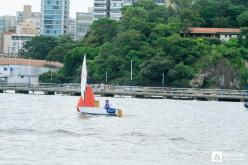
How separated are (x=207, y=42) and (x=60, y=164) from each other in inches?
4215

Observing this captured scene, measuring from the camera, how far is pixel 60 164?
37.7m

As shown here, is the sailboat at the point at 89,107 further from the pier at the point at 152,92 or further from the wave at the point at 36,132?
the pier at the point at 152,92

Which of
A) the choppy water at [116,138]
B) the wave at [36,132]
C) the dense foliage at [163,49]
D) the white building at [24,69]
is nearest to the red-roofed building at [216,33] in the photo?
the dense foliage at [163,49]

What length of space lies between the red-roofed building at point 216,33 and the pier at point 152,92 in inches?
1058

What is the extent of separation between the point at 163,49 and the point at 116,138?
86333 millimetres

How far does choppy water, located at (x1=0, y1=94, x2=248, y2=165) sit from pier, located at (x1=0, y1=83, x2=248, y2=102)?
43123mm

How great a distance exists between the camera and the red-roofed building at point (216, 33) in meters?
147

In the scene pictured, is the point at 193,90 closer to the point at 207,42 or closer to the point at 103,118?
the point at 207,42

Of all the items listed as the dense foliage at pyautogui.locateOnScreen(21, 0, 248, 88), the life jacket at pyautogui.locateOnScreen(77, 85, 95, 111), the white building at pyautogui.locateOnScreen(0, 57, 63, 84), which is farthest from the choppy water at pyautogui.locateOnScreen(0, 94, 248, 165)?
the white building at pyautogui.locateOnScreen(0, 57, 63, 84)

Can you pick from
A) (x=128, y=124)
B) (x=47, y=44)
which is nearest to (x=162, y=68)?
(x=47, y=44)

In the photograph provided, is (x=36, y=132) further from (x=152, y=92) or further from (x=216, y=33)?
(x=216, y=33)

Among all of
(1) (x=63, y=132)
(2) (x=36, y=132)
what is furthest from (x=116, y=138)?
(2) (x=36, y=132)

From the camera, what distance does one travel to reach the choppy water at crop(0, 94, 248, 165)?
39.9 m

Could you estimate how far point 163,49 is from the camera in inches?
5300
